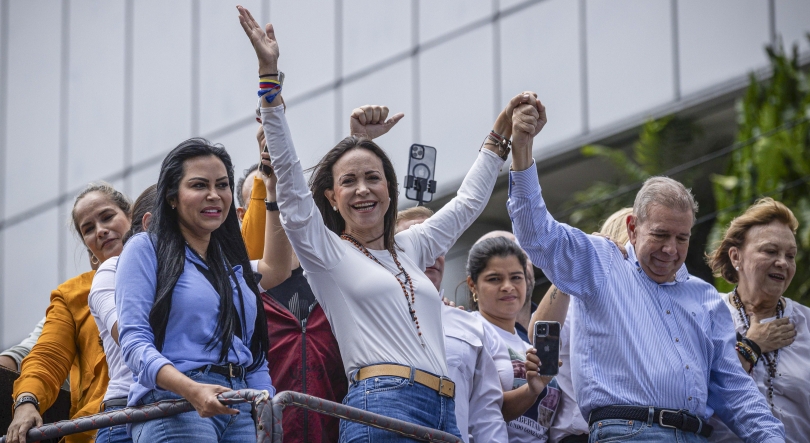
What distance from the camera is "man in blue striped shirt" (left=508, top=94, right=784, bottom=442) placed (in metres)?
4.92

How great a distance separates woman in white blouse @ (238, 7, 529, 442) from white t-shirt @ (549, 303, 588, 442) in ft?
3.71

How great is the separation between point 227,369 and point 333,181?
1015 mm

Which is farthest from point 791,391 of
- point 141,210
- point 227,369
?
point 141,210

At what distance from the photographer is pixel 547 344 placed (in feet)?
15.6

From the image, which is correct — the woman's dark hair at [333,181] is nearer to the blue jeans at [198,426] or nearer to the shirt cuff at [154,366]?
the blue jeans at [198,426]

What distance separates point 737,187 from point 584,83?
2.35 metres

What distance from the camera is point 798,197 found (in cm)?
1126

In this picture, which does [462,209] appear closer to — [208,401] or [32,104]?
[208,401]

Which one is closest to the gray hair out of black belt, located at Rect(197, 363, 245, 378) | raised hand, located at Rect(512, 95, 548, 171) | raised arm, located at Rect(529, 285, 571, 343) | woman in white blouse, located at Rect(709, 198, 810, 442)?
raised arm, located at Rect(529, 285, 571, 343)

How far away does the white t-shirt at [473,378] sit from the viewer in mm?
5156

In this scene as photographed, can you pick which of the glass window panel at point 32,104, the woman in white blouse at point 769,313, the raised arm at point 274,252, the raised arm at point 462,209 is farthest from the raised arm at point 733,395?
the glass window panel at point 32,104

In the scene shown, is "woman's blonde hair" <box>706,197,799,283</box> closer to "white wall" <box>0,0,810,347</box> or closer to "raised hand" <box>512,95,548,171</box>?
"raised hand" <box>512,95,548,171</box>

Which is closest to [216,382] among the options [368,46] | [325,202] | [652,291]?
[325,202]

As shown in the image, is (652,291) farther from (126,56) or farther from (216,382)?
(126,56)
